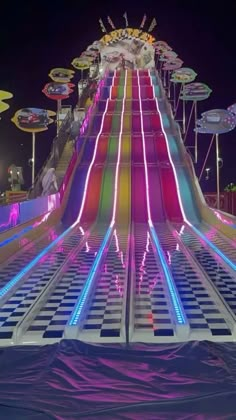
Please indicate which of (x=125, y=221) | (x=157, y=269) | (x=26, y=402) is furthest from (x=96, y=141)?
(x=26, y=402)

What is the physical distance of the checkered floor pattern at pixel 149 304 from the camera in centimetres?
326

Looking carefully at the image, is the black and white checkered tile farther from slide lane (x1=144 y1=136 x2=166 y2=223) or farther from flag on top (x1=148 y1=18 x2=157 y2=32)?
flag on top (x1=148 y1=18 x2=157 y2=32)

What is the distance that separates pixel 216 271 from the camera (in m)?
5.20

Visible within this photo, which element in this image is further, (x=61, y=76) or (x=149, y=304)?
(x=61, y=76)

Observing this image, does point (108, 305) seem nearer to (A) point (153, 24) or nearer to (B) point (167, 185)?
(B) point (167, 185)

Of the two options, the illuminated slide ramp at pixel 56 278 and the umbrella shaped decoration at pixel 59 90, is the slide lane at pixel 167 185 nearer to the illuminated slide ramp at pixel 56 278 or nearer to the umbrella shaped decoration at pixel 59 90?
the illuminated slide ramp at pixel 56 278

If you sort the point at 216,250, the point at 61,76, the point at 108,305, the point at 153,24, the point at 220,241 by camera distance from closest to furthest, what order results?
the point at 108,305 < the point at 216,250 < the point at 220,241 < the point at 61,76 < the point at 153,24

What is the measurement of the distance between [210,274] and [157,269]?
576 mm

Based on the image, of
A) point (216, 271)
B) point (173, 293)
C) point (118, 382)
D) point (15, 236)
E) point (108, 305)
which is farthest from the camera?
point (15, 236)

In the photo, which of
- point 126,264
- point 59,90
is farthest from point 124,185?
point 126,264

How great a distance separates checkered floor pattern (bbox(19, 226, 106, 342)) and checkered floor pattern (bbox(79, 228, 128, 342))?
0.16m

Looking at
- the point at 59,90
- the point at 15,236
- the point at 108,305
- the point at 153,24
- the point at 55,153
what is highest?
the point at 153,24

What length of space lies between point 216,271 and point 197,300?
3.88 ft

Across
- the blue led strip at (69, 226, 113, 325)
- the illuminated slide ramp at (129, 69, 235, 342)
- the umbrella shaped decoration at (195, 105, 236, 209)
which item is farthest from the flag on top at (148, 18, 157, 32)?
the blue led strip at (69, 226, 113, 325)
